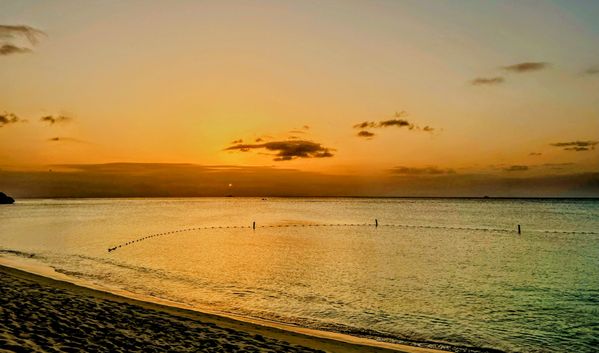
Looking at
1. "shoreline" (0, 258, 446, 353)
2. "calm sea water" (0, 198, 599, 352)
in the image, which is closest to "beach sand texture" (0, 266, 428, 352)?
"shoreline" (0, 258, 446, 353)

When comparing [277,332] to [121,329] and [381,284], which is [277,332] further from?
[381,284]

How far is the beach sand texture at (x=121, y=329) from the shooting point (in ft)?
45.4

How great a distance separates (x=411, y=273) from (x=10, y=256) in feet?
132

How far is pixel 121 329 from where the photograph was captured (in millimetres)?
16125

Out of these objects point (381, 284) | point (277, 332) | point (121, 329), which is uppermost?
point (121, 329)

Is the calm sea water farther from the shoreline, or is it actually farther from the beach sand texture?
the beach sand texture

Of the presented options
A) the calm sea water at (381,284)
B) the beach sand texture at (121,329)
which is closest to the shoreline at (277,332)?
the beach sand texture at (121,329)

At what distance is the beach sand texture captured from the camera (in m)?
13.8

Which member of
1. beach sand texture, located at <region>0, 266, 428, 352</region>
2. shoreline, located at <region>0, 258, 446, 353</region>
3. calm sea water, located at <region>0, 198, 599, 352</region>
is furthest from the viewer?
calm sea water, located at <region>0, 198, 599, 352</region>

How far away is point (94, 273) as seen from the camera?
37094mm

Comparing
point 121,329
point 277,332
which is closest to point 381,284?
point 277,332

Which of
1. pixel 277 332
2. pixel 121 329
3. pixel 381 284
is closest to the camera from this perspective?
pixel 121 329

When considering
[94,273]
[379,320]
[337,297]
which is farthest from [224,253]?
[379,320]

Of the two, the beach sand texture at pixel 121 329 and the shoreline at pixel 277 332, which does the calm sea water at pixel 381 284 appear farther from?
the beach sand texture at pixel 121 329
